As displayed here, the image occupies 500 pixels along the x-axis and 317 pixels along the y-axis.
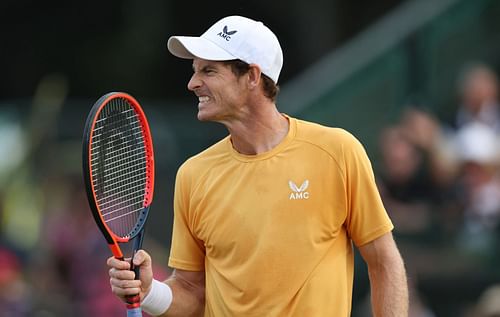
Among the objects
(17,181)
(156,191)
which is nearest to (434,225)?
(156,191)

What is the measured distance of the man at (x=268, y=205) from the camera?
626 cm

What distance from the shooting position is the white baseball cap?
20.8ft

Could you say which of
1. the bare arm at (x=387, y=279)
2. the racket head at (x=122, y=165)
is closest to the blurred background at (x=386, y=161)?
the bare arm at (x=387, y=279)

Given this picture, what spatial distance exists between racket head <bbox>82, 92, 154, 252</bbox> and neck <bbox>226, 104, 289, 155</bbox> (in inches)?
18.5

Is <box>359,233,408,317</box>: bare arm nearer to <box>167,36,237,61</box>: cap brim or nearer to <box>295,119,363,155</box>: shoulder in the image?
<box>295,119,363,155</box>: shoulder

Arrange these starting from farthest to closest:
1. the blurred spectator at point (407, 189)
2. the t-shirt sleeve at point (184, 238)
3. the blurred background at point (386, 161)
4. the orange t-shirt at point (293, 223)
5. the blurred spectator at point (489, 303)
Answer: the blurred spectator at point (407, 189), the blurred background at point (386, 161), the blurred spectator at point (489, 303), the t-shirt sleeve at point (184, 238), the orange t-shirt at point (293, 223)

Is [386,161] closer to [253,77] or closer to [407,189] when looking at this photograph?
[407,189]

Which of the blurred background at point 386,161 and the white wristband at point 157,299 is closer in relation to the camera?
the white wristband at point 157,299

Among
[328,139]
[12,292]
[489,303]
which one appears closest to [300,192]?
[328,139]

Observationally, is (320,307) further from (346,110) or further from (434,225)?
(346,110)

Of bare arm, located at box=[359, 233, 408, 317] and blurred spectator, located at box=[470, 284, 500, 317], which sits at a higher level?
bare arm, located at box=[359, 233, 408, 317]

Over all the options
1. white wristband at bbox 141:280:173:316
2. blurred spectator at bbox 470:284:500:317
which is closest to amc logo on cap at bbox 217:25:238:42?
white wristband at bbox 141:280:173:316

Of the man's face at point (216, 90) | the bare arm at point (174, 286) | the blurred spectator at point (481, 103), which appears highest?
the man's face at point (216, 90)

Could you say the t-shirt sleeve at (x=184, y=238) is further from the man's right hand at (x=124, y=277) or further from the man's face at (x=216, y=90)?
the man's right hand at (x=124, y=277)
